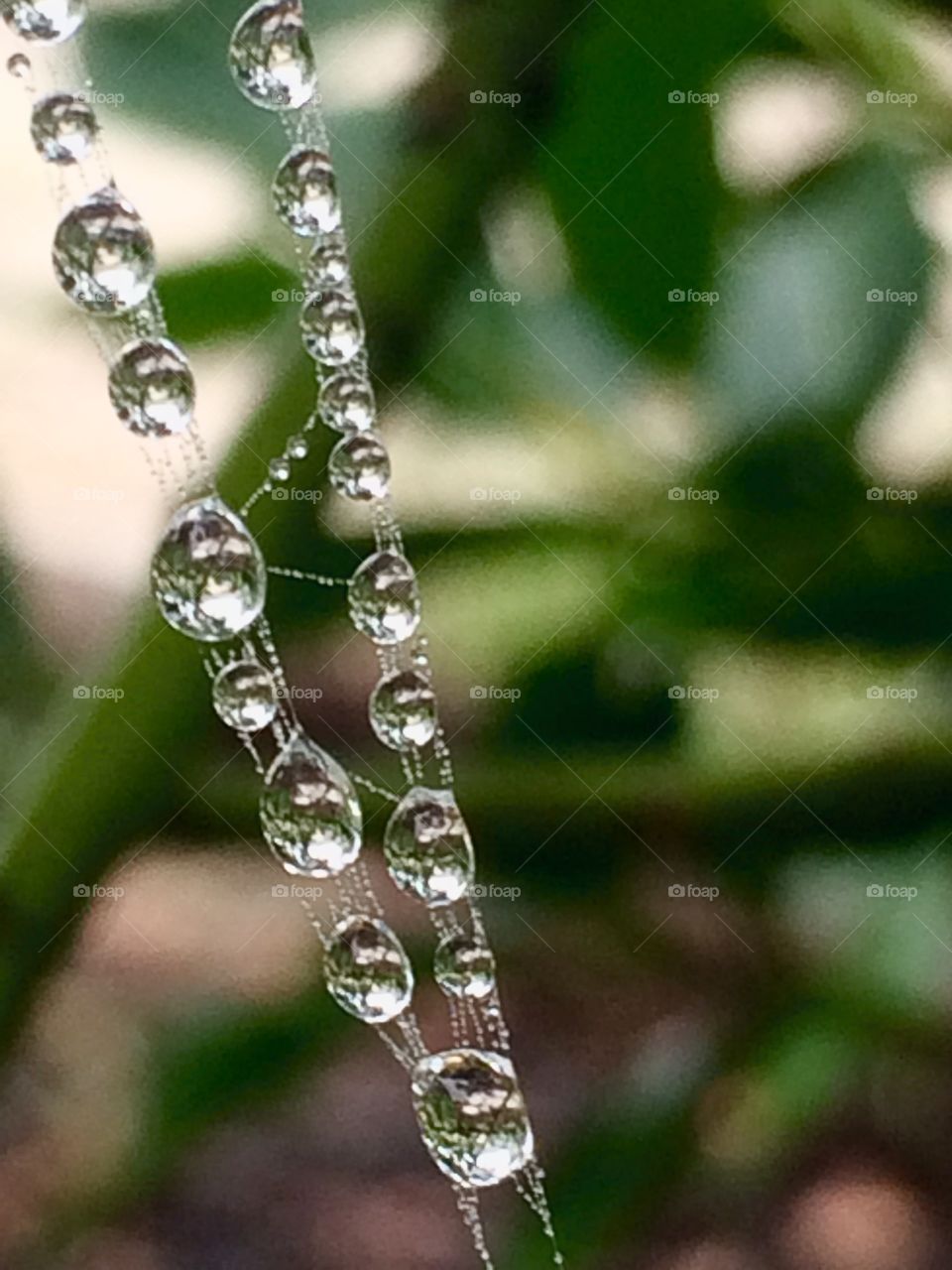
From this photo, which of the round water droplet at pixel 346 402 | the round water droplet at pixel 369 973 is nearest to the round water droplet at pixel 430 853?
the round water droplet at pixel 369 973

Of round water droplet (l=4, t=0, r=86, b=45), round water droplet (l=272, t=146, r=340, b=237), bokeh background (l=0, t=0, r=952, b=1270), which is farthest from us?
bokeh background (l=0, t=0, r=952, b=1270)

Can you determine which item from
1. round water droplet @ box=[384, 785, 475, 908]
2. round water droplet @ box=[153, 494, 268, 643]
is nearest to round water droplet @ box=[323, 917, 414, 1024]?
round water droplet @ box=[384, 785, 475, 908]

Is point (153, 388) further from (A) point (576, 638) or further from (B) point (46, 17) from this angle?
(A) point (576, 638)

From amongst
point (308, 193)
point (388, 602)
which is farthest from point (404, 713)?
point (308, 193)

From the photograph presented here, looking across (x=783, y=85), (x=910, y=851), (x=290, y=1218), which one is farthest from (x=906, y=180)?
(x=290, y=1218)

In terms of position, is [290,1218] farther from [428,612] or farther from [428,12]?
[428,12]

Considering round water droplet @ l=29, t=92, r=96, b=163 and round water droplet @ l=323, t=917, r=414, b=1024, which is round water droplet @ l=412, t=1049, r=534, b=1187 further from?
round water droplet @ l=29, t=92, r=96, b=163

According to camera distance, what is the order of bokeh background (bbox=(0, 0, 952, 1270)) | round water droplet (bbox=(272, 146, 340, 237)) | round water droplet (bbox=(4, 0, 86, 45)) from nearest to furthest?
round water droplet (bbox=(4, 0, 86, 45)) → round water droplet (bbox=(272, 146, 340, 237)) → bokeh background (bbox=(0, 0, 952, 1270))
